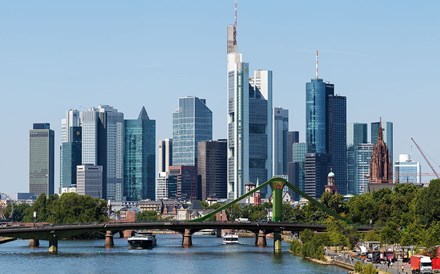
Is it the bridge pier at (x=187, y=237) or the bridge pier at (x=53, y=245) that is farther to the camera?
the bridge pier at (x=187, y=237)

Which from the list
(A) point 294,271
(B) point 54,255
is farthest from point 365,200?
(A) point 294,271

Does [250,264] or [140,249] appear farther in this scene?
[140,249]

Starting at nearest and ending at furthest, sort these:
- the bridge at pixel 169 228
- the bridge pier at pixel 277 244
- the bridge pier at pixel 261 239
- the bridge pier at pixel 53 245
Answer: the bridge pier at pixel 53 245, the bridge at pixel 169 228, the bridge pier at pixel 277 244, the bridge pier at pixel 261 239

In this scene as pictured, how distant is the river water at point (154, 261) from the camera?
11888cm

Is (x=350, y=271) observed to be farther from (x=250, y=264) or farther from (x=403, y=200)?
(x=403, y=200)

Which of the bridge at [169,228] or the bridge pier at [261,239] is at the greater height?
the bridge at [169,228]

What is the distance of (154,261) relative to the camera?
134 meters

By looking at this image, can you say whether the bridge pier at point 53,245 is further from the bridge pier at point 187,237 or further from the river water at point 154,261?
the bridge pier at point 187,237

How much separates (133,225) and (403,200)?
42986mm

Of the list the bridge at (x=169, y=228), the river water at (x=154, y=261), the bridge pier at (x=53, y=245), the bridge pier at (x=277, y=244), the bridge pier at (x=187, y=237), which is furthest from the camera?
the bridge pier at (x=187, y=237)

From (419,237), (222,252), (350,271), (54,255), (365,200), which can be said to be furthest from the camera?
(365,200)

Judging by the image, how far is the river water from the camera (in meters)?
119

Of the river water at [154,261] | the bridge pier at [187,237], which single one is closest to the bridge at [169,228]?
the bridge pier at [187,237]

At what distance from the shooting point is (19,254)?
146m
